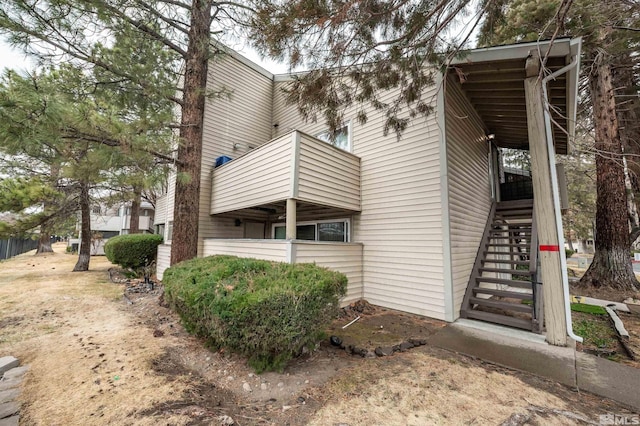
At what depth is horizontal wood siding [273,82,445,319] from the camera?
17.2 ft

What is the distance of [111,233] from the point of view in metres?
25.4

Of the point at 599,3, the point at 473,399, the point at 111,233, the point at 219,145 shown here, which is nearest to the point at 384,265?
the point at 473,399

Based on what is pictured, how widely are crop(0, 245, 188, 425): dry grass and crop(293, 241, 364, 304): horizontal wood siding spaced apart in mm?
2685

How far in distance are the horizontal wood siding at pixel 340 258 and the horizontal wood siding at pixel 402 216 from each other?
224mm

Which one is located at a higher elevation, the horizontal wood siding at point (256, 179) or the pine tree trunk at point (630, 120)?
the pine tree trunk at point (630, 120)

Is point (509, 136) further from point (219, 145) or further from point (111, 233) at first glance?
point (111, 233)

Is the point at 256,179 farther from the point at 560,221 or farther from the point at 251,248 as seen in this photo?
the point at 560,221

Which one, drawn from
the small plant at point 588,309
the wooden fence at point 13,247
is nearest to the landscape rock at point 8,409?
the small plant at point 588,309

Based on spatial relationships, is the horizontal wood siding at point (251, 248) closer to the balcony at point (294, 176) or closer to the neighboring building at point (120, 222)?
the balcony at point (294, 176)

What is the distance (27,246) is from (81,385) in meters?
25.6

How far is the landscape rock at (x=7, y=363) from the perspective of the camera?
2.98 metres

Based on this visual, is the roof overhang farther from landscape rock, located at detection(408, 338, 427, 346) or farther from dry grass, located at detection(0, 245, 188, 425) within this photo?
dry grass, located at detection(0, 245, 188, 425)

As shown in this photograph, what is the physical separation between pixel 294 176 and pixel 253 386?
3.48 meters

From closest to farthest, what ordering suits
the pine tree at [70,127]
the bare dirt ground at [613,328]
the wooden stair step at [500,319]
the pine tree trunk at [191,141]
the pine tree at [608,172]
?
the pine tree at [70,127]
the bare dirt ground at [613,328]
the wooden stair step at [500,319]
the pine tree trunk at [191,141]
the pine tree at [608,172]
